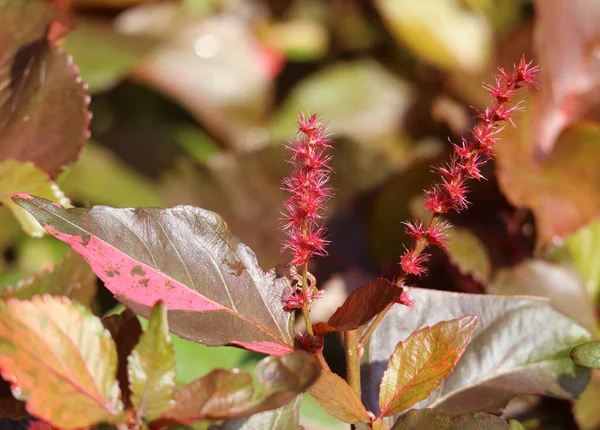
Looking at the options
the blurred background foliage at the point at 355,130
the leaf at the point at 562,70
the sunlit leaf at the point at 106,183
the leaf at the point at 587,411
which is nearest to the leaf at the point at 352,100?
the blurred background foliage at the point at 355,130

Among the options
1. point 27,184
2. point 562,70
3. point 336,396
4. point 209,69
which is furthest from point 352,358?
point 209,69

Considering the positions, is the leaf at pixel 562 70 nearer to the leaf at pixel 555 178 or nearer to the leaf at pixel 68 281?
the leaf at pixel 555 178

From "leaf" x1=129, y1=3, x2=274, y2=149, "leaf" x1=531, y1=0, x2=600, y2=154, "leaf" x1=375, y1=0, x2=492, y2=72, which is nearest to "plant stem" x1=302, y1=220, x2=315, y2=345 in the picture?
"leaf" x1=531, y1=0, x2=600, y2=154

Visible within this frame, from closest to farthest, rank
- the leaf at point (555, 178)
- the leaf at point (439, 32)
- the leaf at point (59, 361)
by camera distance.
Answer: the leaf at point (59, 361) < the leaf at point (555, 178) < the leaf at point (439, 32)

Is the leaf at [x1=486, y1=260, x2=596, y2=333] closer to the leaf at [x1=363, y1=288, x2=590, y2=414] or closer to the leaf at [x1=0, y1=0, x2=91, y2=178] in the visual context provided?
the leaf at [x1=363, y1=288, x2=590, y2=414]

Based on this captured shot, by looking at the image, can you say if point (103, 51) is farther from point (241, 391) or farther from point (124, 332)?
point (241, 391)

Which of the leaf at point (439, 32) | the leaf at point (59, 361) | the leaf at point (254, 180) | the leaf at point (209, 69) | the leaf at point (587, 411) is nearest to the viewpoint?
the leaf at point (59, 361)

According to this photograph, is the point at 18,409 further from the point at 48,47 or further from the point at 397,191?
the point at 397,191
